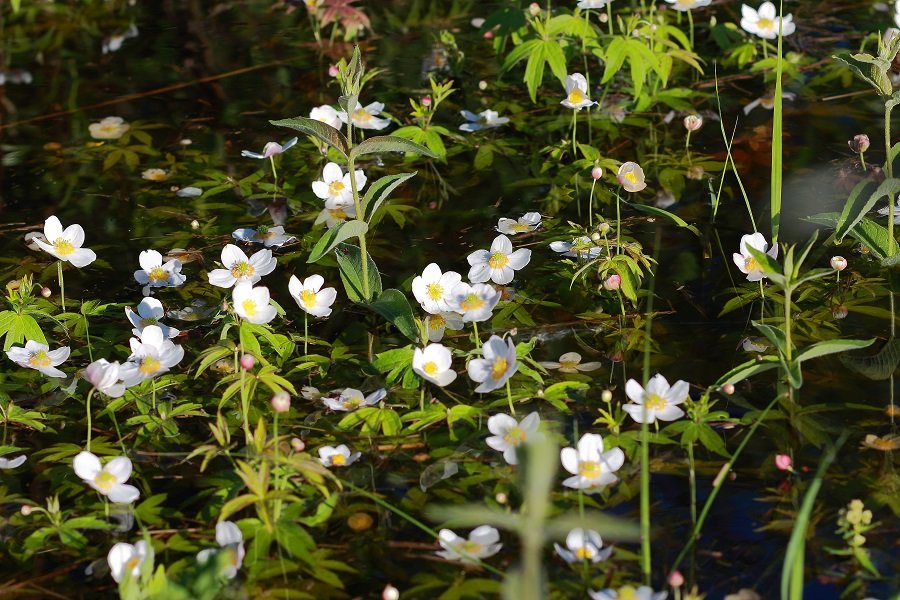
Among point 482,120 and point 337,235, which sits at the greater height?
point 337,235

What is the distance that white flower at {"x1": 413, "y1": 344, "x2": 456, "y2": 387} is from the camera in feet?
7.23

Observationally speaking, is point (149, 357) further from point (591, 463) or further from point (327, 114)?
point (327, 114)

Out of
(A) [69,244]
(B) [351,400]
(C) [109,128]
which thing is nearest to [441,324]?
(B) [351,400]

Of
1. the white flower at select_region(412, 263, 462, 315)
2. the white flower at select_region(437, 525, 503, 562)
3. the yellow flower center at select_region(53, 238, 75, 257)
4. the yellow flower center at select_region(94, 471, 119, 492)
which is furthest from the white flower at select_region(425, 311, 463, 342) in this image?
the yellow flower center at select_region(53, 238, 75, 257)

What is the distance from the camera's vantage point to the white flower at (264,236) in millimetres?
2939

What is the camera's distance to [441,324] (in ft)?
8.27

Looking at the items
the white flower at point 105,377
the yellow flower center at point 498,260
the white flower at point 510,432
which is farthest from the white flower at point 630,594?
the yellow flower center at point 498,260

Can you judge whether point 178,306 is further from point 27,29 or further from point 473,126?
point 27,29

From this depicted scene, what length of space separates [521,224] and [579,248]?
10.5 inches

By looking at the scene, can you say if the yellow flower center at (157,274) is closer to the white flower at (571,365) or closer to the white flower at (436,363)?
the white flower at (436,363)

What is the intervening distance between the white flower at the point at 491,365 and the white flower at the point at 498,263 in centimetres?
45

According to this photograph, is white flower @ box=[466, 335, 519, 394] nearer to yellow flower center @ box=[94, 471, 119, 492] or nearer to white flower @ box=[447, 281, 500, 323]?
white flower @ box=[447, 281, 500, 323]

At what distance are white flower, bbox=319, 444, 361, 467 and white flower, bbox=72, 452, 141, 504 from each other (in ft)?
1.11

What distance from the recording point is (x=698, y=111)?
351 cm
